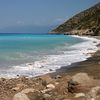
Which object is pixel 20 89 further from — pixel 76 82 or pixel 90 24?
pixel 90 24

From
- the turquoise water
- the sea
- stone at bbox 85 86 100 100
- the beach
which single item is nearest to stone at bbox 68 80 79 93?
the beach

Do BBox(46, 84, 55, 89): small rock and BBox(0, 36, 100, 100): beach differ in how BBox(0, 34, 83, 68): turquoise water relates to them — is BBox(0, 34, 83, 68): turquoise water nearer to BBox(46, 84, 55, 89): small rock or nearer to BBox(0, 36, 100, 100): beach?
BBox(0, 36, 100, 100): beach

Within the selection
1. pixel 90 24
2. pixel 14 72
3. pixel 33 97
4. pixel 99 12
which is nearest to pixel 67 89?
pixel 33 97

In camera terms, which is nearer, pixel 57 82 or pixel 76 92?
pixel 76 92

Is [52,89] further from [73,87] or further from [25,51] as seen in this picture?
[25,51]

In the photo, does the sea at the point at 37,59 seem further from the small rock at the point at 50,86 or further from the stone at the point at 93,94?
the stone at the point at 93,94

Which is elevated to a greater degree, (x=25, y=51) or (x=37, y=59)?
(x=37, y=59)

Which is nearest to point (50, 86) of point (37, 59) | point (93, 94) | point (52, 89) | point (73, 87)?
point (52, 89)

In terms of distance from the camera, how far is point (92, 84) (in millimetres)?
15500

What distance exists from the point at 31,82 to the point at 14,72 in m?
5.66

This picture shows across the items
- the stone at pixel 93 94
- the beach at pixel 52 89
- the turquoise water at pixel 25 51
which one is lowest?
the turquoise water at pixel 25 51

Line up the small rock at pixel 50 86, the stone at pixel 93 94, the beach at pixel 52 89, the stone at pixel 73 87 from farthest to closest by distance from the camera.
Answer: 1. the small rock at pixel 50 86
2. the stone at pixel 73 87
3. the beach at pixel 52 89
4. the stone at pixel 93 94

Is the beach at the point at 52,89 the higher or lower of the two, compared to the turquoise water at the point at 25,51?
higher

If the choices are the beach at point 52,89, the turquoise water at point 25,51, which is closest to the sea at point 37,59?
the turquoise water at point 25,51
